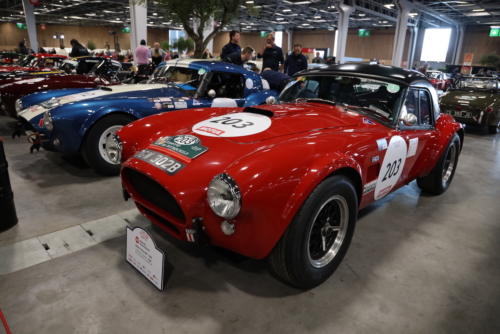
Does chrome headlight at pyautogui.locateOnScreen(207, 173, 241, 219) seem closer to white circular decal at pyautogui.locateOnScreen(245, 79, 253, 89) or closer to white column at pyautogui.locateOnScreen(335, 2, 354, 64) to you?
white circular decal at pyautogui.locateOnScreen(245, 79, 253, 89)

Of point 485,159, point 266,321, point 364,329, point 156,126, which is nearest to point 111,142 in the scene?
point 156,126

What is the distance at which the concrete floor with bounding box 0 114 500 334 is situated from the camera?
1.86 meters

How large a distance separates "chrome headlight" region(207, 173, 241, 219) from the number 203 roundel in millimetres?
1402

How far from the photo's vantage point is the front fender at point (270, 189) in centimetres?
171

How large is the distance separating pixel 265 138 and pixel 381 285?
1268mm

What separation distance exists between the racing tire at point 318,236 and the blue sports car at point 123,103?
198cm

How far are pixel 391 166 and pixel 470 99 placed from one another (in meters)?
6.43

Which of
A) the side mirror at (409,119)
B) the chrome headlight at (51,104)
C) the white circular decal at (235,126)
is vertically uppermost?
the side mirror at (409,119)

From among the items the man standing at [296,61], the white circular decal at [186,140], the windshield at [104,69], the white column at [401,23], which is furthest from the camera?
the white column at [401,23]

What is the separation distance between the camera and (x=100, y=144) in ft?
13.0

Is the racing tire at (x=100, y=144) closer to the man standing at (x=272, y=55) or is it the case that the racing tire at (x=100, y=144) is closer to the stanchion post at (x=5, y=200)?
the stanchion post at (x=5, y=200)

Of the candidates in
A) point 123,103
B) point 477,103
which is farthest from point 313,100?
point 477,103

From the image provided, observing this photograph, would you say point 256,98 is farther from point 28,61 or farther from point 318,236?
point 28,61

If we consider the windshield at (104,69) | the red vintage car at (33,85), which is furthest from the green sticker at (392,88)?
the windshield at (104,69)
